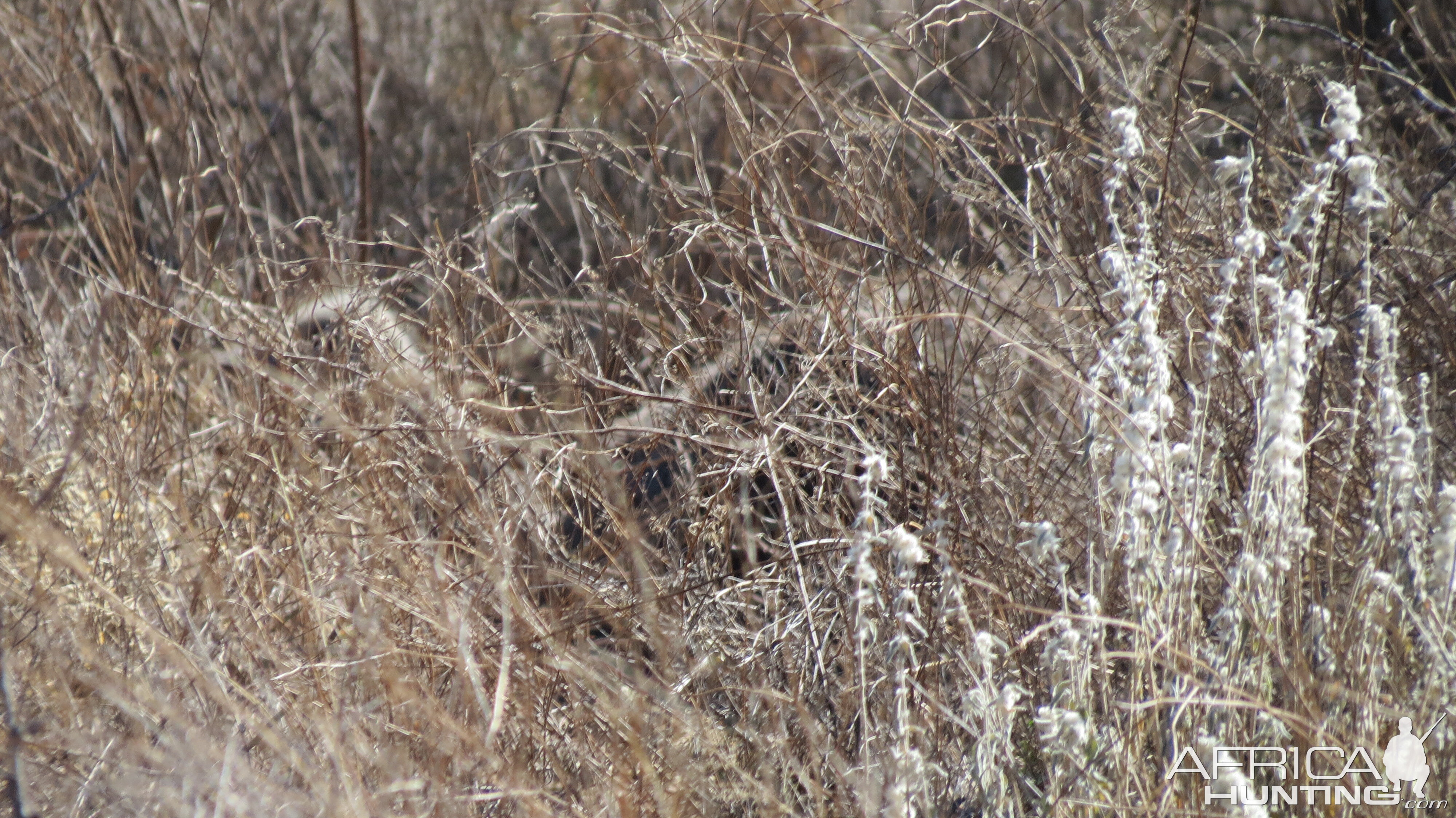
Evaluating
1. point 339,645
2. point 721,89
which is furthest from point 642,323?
point 339,645

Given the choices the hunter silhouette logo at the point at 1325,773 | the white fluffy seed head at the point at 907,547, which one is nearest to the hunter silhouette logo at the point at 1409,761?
the hunter silhouette logo at the point at 1325,773

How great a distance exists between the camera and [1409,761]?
5.66 feet

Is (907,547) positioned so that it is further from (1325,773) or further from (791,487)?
(791,487)

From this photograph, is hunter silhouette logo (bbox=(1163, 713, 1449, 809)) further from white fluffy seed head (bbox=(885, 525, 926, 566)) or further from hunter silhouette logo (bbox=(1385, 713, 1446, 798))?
white fluffy seed head (bbox=(885, 525, 926, 566))

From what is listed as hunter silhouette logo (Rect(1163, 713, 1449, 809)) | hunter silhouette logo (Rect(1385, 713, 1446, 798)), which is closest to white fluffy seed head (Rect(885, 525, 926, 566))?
hunter silhouette logo (Rect(1163, 713, 1449, 809))

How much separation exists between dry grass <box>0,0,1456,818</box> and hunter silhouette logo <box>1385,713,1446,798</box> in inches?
1.4

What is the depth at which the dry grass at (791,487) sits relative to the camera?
6.01ft

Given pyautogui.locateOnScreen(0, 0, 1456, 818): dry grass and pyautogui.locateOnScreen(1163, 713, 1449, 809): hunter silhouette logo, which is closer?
pyautogui.locateOnScreen(1163, 713, 1449, 809): hunter silhouette logo

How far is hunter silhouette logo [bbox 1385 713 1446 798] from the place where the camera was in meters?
1.72

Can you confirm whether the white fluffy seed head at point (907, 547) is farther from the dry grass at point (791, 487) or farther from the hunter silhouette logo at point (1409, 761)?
the hunter silhouette logo at point (1409, 761)

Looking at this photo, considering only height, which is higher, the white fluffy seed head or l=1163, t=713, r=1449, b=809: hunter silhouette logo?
the white fluffy seed head

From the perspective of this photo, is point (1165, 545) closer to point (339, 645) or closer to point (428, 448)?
point (428, 448)

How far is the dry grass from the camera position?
183 centimetres

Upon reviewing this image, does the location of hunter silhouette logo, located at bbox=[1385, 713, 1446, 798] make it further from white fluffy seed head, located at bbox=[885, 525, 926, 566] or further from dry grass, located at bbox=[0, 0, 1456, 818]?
white fluffy seed head, located at bbox=[885, 525, 926, 566]
